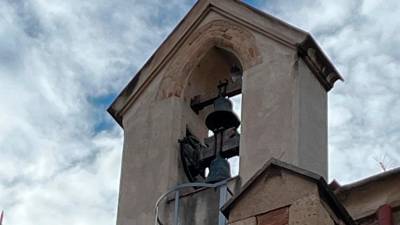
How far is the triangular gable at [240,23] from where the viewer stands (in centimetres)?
1791

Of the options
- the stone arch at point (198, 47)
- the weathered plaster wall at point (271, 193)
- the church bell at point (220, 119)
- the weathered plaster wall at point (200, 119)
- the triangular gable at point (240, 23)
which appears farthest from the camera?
the stone arch at point (198, 47)

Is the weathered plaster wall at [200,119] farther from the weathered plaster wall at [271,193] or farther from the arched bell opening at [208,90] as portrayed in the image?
the weathered plaster wall at [271,193]

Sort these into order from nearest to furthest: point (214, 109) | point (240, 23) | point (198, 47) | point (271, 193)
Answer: point (271, 193) < point (240, 23) < point (214, 109) < point (198, 47)

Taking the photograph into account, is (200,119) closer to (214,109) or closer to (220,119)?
(214,109)

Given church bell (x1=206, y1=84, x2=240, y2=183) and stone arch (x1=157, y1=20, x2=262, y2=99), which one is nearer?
church bell (x1=206, y1=84, x2=240, y2=183)

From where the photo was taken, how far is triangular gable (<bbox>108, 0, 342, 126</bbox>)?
1791cm

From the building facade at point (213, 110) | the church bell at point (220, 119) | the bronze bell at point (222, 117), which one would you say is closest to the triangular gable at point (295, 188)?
the building facade at point (213, 110)

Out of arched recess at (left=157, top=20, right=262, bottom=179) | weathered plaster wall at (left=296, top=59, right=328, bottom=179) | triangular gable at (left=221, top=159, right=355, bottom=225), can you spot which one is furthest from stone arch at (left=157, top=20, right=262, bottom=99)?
triangular gable at (left=221, top=159, right=355, bottom=225)

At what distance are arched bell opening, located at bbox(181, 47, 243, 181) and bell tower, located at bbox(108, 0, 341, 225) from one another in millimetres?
11

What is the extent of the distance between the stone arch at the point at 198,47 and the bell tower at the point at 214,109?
1cm

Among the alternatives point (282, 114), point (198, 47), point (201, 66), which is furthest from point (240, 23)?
point (282, 114)

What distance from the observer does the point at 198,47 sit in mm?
18969

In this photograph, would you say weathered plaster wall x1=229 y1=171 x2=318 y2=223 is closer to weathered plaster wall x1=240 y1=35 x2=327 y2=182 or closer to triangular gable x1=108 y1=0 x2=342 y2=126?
weathered plaster wall x1=240 y1=35 x2=327 y2=182

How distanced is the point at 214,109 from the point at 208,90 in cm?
42
